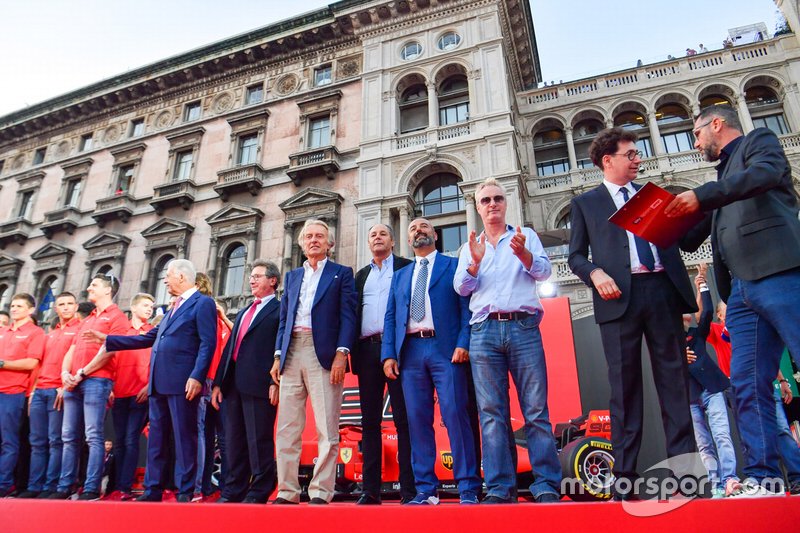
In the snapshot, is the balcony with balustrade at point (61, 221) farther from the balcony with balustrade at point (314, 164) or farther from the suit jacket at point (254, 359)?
the suit jacket at point (254, 359)

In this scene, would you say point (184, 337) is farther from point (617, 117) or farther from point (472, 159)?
point (617, 117)

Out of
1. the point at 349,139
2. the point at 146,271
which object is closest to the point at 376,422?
the point at 349,139

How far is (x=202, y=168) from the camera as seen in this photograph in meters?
18.8

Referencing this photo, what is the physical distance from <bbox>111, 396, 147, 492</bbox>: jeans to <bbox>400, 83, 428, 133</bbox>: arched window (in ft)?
45.2

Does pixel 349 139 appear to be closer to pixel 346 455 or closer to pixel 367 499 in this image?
pixel 346 455

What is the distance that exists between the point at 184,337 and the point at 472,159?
12.2 m

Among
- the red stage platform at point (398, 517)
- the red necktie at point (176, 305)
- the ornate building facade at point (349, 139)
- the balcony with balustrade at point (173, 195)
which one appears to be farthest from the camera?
the balcony with balustrade at point (173, 195)

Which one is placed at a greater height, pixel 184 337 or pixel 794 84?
pixel 794 84

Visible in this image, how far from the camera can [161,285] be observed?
1758 centimetres

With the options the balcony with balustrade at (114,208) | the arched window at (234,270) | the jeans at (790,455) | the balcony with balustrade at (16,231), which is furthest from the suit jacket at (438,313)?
the balcony with balustrade at (16,231)

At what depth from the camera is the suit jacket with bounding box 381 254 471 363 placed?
340 centimetres

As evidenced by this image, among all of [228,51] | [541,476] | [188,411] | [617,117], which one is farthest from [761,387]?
[228,51]

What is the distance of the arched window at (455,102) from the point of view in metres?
16.7

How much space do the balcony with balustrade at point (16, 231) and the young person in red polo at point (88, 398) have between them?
20.1 meters
